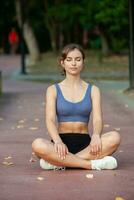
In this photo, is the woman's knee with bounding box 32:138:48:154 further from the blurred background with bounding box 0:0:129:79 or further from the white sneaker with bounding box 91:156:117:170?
the blurred background with bounding box 0:0:129:79

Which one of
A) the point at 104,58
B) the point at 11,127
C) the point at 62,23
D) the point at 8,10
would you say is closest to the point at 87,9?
the point at 104,58

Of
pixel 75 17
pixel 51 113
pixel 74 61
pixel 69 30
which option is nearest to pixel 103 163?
pixel 51 113

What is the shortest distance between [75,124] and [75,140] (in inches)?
7.0

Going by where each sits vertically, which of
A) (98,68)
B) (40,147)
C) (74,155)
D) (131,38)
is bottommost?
(74,155)

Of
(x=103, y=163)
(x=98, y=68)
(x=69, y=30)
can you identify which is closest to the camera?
(x=103, y=163)

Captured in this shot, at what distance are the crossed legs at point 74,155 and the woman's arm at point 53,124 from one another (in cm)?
8

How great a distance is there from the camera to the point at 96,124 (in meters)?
7.44

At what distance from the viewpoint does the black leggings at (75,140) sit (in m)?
7.44

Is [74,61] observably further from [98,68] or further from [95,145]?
[98,68]

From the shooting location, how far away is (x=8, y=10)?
49500 mm

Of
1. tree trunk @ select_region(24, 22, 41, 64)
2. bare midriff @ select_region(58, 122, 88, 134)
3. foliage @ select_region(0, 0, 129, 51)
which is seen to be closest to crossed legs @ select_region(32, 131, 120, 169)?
bare midriff @ select_region(58, 122, 88, 134)

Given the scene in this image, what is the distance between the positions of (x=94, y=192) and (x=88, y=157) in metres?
1.16

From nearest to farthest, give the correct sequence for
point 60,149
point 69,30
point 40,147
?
point 60,149 → point 40,147 → point 69,30

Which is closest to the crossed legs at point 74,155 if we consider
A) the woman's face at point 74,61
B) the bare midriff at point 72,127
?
the bare midriff at point 72,127
